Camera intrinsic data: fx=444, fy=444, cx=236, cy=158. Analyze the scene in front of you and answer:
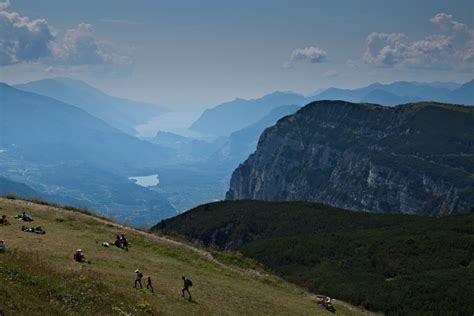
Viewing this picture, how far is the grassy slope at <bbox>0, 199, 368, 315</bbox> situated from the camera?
78.0 ft

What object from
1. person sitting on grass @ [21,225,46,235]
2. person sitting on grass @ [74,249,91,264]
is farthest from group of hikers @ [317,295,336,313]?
person sitting on grass @ [21,225,46,235]

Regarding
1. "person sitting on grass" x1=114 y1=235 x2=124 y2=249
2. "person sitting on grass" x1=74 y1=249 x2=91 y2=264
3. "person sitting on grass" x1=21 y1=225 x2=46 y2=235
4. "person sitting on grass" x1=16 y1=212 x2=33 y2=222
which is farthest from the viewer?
"person sitting on grass" x1=16 y1=212 x2=33 y2=222

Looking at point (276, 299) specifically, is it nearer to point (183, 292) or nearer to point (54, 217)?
point (183, 292)

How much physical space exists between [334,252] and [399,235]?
2644 centimetres

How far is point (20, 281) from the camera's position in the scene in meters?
23.5

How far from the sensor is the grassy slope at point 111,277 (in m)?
23.8

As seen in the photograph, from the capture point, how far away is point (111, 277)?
34.5 meters

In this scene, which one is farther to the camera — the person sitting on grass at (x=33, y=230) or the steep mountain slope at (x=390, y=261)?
the steep mountain slope at (x=390, y=261)

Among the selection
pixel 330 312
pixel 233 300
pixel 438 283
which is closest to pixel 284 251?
pixel 438 283

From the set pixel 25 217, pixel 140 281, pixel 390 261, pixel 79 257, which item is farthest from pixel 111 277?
pixel 390 261

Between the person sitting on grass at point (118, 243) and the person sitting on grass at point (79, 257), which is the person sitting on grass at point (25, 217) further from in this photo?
the person sitting on grass at point (79, 257)

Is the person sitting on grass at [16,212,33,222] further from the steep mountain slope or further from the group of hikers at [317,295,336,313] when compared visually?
the steep mountain slope

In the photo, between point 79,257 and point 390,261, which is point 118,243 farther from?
point 390,261

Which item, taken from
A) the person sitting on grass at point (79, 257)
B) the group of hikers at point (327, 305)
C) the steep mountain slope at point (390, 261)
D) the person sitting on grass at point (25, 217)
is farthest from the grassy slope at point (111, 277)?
the steep mountain slope at point (390, 261)
